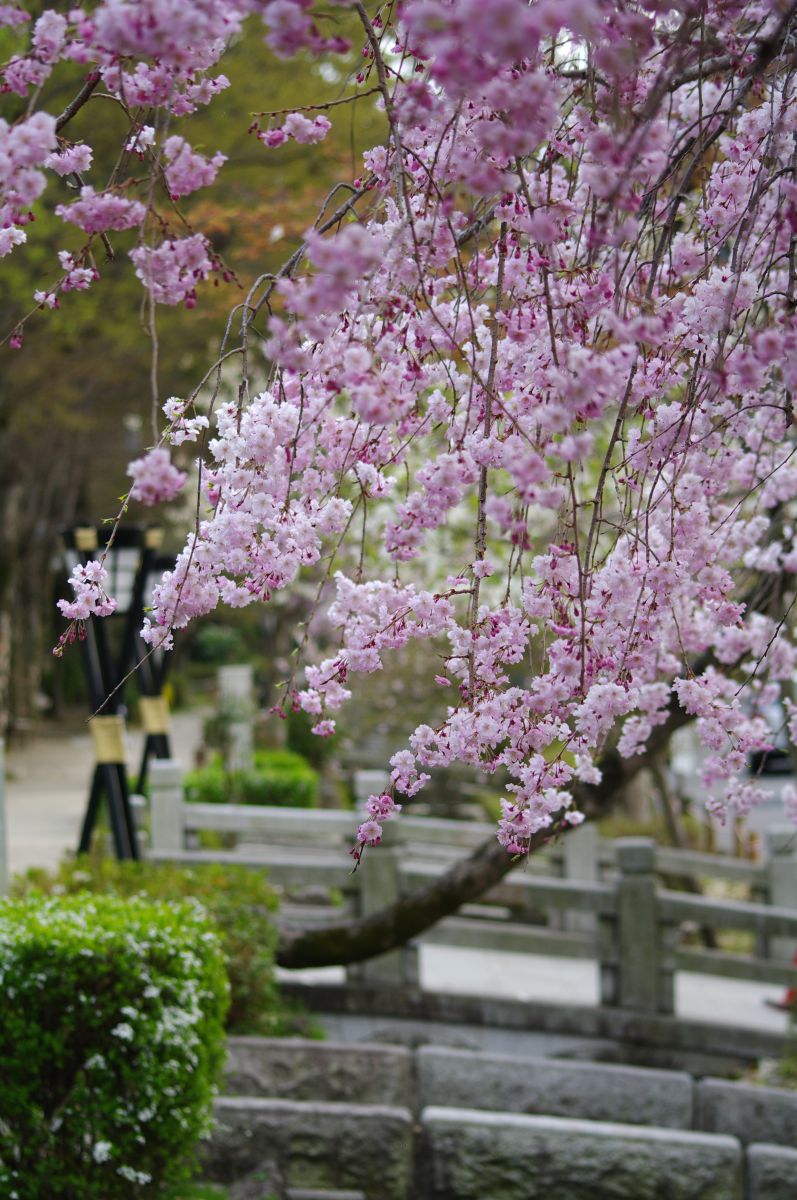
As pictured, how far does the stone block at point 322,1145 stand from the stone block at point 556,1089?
583 mm

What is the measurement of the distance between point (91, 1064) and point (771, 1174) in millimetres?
2424

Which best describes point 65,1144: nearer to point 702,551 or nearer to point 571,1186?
point 571,1186

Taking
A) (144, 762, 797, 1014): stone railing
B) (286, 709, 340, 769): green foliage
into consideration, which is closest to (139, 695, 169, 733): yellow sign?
(144, 762, 797, 1014): stone railing

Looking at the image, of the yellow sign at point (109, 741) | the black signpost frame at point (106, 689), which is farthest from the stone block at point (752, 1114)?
the yellow sign at point (109, 741)

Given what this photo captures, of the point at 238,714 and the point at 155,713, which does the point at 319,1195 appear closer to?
the point at 155,713

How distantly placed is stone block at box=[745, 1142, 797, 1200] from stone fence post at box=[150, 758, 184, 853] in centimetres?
483

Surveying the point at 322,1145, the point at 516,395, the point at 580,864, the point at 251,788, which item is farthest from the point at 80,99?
the point at 251,788

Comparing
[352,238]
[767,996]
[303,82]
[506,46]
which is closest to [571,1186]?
[352,238]

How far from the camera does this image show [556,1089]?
223 inches

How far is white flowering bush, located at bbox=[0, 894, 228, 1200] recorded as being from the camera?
13.9ft

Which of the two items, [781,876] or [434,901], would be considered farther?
[781,876]

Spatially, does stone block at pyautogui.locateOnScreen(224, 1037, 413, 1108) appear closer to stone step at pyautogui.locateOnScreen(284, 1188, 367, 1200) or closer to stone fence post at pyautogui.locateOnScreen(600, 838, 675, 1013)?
stone step at pyautogui.locateOnScreen(284, 1188, 367, 1200)

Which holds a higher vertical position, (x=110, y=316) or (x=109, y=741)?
(x=110, y=316)

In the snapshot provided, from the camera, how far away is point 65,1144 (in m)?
4.27
